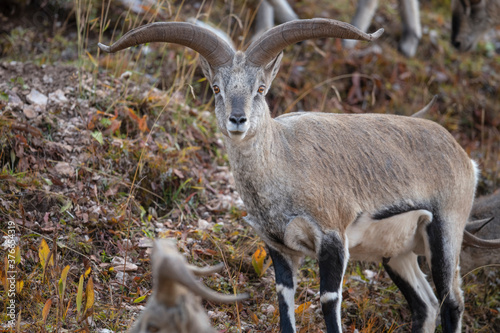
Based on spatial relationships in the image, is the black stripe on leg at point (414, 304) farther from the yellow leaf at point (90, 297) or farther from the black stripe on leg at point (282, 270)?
the yellow leaf at point (90, 297)

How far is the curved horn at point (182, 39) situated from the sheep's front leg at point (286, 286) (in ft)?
5.98

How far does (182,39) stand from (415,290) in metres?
3.69

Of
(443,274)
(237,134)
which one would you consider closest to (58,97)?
(237,134)

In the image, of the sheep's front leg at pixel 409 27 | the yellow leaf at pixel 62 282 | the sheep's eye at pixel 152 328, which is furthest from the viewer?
the sheep's front leg at pixel 409 27

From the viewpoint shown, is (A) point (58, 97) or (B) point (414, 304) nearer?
(B) point (414, 304)

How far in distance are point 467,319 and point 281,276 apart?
305cm

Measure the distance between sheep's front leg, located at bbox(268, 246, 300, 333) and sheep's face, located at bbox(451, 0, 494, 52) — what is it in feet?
25.7

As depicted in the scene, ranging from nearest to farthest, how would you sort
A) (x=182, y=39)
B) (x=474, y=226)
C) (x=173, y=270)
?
(x=173, y=270), (x=182, y=39), (x=474, y=226)

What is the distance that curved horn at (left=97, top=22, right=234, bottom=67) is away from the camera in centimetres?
528

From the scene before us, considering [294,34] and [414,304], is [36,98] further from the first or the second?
[414,304]

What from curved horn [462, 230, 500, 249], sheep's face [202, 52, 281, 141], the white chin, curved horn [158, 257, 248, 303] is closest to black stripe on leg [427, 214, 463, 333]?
curved horn [462, 230, 500, 249]

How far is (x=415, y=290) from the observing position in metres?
6.73

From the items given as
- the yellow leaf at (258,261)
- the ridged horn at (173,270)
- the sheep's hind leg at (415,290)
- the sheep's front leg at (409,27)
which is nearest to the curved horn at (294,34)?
the yellow leaf at (258,261)

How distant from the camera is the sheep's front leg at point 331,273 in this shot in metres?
5.38
